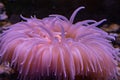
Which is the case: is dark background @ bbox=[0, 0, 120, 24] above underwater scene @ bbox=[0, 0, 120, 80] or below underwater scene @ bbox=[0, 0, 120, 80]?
above

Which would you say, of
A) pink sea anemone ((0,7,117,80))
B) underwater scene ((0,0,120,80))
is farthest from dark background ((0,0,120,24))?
pink sea anemone ((0,7,117,80))

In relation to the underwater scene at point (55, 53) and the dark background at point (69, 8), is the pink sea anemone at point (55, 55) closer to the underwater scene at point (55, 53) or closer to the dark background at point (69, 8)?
the underwater scene at point (55, 53)

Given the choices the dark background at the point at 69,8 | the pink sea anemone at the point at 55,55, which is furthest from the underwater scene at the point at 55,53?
the dark background at the point at 69,8

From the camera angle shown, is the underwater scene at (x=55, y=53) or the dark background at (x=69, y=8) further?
the dark background at (x=69, y=8)

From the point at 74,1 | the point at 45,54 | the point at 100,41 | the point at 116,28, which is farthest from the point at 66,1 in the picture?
the point at 45,54

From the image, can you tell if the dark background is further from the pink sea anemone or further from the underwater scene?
the pink sea anemone

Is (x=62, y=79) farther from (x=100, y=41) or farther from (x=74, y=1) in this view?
(x=74, y=1)
